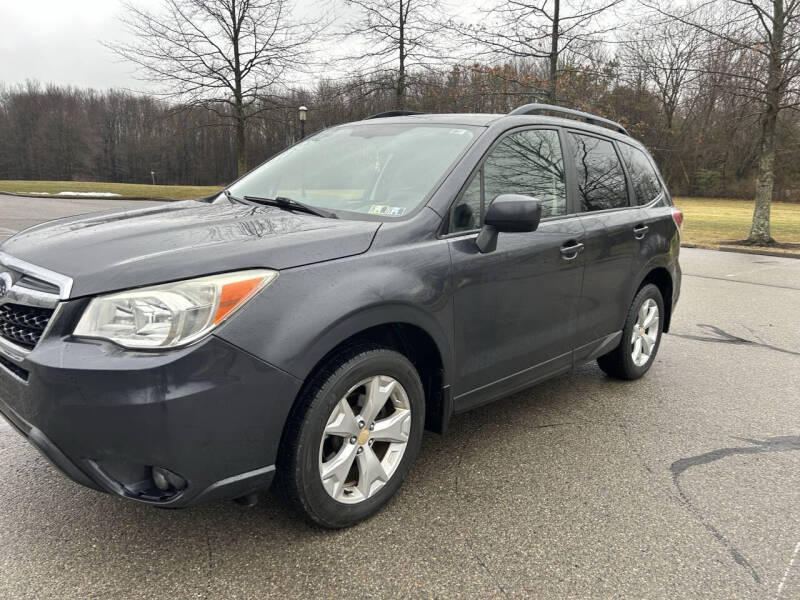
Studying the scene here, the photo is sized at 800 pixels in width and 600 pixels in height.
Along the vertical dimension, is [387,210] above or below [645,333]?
above

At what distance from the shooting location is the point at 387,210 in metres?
2.83

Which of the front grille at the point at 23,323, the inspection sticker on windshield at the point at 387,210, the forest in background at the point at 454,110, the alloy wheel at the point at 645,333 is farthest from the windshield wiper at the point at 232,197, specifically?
the forest in background at the point at 454,110

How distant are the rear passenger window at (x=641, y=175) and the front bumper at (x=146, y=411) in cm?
329

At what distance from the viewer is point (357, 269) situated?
7.82ft

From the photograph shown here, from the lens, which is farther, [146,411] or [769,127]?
[769,127]

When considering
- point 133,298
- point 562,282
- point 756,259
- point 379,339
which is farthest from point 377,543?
point 756,259

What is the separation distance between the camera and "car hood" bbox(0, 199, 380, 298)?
2041mm

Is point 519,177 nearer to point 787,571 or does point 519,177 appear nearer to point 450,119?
point 450,119

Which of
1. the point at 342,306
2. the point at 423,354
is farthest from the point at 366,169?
the point at 342,306

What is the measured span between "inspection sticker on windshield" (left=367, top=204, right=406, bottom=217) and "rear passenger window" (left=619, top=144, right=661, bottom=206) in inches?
90.8

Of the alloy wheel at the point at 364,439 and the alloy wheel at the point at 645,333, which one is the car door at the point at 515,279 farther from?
the alloy wheel at the point at 645,333

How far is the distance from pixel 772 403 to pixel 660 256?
4.16ft

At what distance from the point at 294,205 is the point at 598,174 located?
2.13 m

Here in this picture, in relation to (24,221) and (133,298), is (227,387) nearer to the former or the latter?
(133,298)
